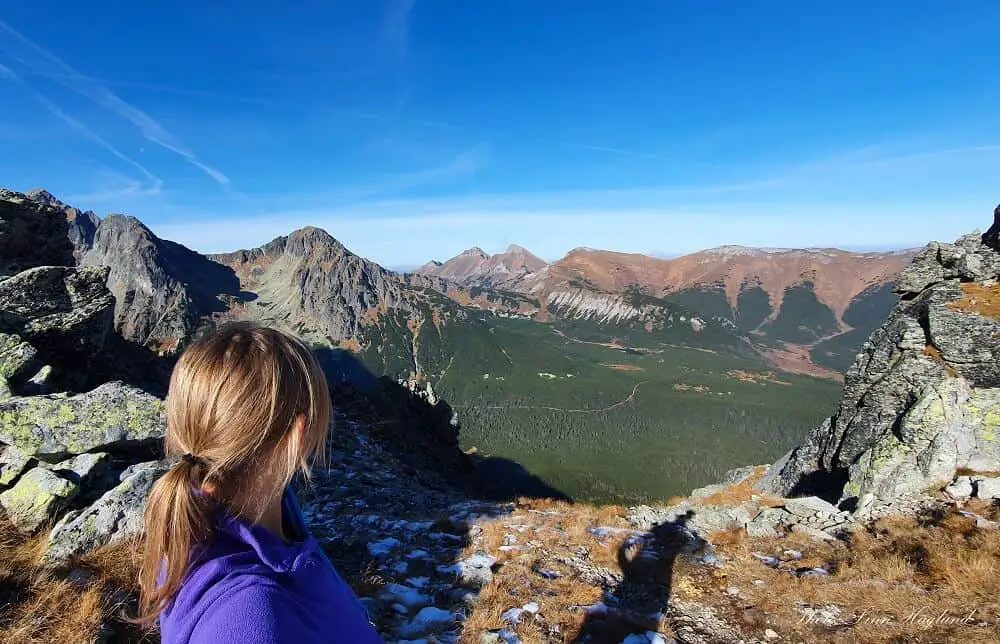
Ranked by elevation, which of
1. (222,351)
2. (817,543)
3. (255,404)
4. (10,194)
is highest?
(10,194)

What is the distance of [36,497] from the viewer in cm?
860

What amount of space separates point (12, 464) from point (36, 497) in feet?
4.09

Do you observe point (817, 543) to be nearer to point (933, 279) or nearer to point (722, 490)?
point (722, 490)

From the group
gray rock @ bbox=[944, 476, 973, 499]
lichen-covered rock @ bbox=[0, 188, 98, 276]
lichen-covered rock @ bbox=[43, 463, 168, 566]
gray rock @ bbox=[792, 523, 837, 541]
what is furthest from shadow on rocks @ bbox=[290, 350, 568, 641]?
gray rock @ bbox=[944, 476, 973, 499]

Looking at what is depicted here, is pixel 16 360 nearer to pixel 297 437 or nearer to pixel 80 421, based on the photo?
pixel 80 421

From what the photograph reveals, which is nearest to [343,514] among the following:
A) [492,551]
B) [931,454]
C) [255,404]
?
[492,551]

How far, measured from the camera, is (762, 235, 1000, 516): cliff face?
54.0 ft

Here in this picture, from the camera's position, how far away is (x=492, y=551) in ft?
47.4

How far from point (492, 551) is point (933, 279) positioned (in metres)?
28.0

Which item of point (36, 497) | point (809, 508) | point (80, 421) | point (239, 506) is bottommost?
point (809, 508)

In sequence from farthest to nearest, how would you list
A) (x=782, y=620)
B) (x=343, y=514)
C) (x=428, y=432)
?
(x=428, y=432) < (x=343, y=514) < (x=782, y=620)

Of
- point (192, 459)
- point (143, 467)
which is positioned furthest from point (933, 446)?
point (143, 467)

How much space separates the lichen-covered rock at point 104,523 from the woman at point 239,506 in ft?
22.7

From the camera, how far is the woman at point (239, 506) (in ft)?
7.15
